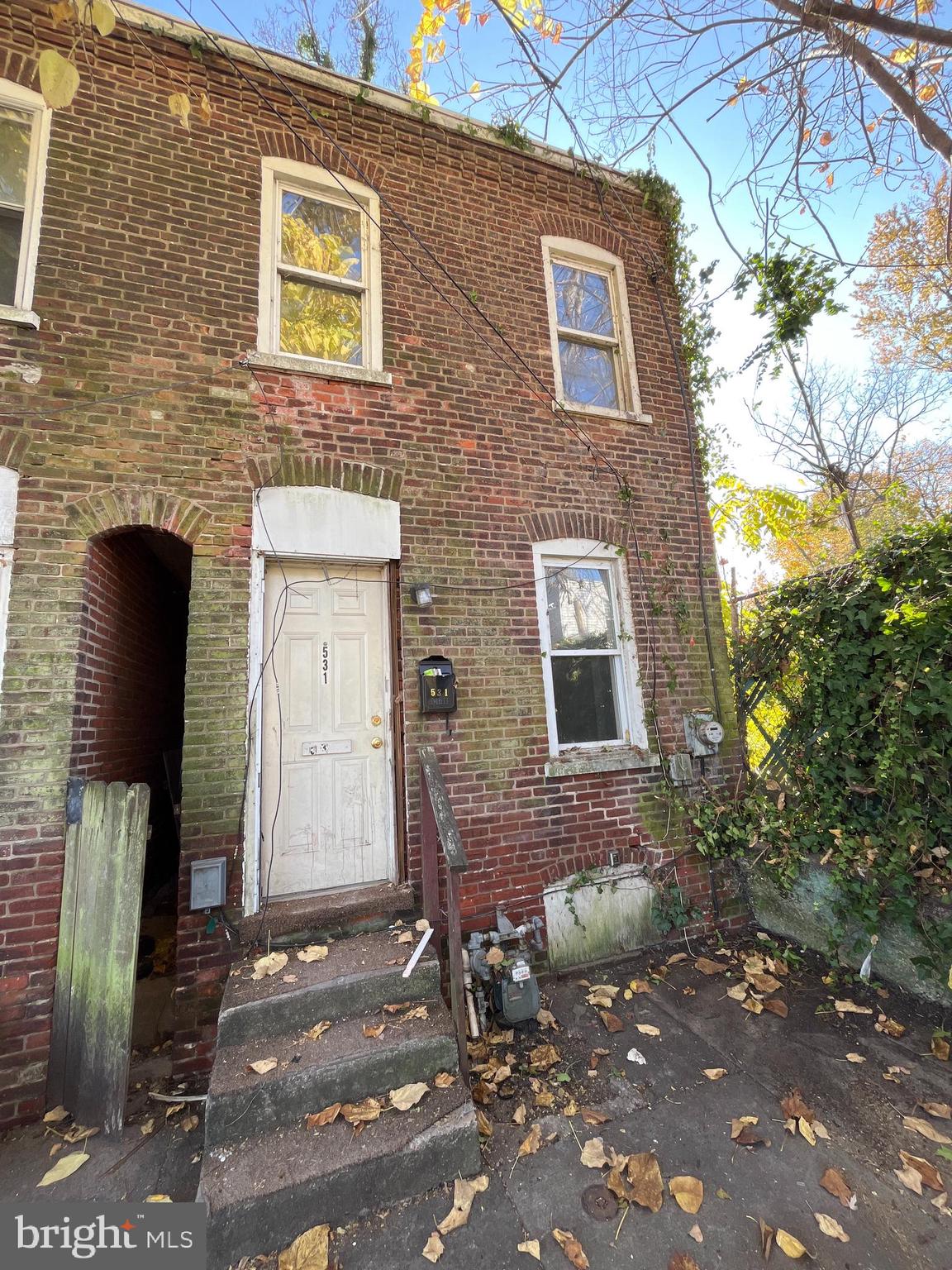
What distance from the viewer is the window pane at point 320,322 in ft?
14.3

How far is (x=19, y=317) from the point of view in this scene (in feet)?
11.5

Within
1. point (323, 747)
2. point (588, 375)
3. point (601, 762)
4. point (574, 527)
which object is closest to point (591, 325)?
point (588, 375)

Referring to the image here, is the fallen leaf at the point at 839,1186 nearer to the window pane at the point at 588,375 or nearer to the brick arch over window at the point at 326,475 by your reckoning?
the brick arch over window at the point at 326,475

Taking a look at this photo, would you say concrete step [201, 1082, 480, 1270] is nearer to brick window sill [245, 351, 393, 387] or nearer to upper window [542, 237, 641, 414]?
brick window sill [245, 351, 393, 387]

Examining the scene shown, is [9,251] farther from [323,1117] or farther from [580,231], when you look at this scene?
[323,1117]

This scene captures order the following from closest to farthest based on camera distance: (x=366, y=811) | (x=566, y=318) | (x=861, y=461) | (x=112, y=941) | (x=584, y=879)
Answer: (x=112, y=941) < (x=366, y=811) < (x=584, y=879) < (x=566, y=318) < (x=861, y=461)

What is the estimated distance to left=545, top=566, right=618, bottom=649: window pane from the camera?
475 cm

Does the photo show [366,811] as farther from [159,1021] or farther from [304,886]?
[159,1021]

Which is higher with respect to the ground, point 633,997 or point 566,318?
point 566,318

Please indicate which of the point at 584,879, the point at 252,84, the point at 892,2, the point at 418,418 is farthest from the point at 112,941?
the point at 892,2

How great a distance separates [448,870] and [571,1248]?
1437mm

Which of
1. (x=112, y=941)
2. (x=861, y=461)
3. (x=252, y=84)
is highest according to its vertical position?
(x=252, y=84)

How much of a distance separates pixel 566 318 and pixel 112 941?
6.09 meters

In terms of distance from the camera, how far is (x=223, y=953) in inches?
130
